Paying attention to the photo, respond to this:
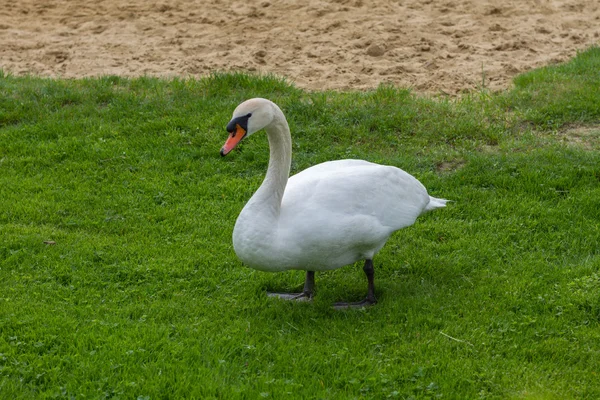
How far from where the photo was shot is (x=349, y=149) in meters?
7.96

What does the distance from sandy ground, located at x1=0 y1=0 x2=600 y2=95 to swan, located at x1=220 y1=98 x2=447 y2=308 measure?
154 inches

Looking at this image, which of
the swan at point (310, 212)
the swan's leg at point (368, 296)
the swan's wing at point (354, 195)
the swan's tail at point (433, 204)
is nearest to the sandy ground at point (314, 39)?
the swan's tail at point (433, 204)

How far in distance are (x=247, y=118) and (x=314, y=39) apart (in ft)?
18.3

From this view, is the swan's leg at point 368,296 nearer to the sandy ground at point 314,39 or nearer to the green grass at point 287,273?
the green grass at point 287,273

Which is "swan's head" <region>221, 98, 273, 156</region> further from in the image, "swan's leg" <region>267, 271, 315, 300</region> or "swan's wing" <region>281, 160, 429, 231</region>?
"swan's leg" <region>267, 271, 315, 300</region>

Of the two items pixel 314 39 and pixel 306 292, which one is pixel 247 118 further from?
pixel 314 39

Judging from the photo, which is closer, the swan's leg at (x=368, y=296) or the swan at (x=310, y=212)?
the swan at (x=310, y=212)

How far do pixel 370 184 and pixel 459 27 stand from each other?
569 cm

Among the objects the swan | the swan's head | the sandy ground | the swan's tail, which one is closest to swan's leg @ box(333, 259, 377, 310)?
the swan

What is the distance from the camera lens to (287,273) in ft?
20.5

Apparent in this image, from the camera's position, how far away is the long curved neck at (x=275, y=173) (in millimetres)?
5297

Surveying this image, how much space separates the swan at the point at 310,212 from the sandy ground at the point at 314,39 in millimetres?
3902

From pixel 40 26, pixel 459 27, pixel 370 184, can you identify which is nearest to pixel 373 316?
pixel 370 184

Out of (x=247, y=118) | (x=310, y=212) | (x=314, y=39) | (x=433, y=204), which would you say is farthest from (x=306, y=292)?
(x=314, y=39)
